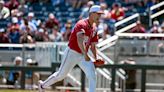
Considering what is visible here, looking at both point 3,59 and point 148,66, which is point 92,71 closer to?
point 148,66

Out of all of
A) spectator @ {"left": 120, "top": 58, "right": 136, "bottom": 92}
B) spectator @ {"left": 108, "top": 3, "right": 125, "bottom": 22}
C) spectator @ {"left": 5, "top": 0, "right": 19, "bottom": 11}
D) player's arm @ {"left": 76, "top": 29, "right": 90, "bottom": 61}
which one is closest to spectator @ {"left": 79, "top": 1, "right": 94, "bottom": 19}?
spectator @ {"left": 108, "top": 3, "right": 125, "bottom": 22}

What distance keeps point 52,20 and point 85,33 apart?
11.7 m

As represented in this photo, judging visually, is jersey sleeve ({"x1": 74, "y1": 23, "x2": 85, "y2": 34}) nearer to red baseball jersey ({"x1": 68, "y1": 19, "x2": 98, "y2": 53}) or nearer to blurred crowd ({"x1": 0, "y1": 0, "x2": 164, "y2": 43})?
red baseball jersey ({"x1": 68, "y1": 19, "x2": 98, "y2": 53})

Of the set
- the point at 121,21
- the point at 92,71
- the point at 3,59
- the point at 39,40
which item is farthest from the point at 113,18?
the point at 92,71

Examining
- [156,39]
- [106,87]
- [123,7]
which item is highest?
[123,7]

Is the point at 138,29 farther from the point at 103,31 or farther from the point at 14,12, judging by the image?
the point at 14,12

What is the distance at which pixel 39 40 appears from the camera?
2184 centimetres

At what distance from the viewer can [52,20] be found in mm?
23344

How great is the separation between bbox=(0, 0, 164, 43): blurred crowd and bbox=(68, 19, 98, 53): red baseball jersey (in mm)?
8031

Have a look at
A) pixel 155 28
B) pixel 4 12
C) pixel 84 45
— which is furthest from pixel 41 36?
pixel 84 45

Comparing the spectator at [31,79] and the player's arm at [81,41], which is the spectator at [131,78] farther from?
the player's arm at [81,41]

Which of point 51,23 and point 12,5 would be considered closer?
point 51,23

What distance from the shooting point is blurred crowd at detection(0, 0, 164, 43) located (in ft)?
70.0

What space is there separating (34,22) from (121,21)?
389 cm
